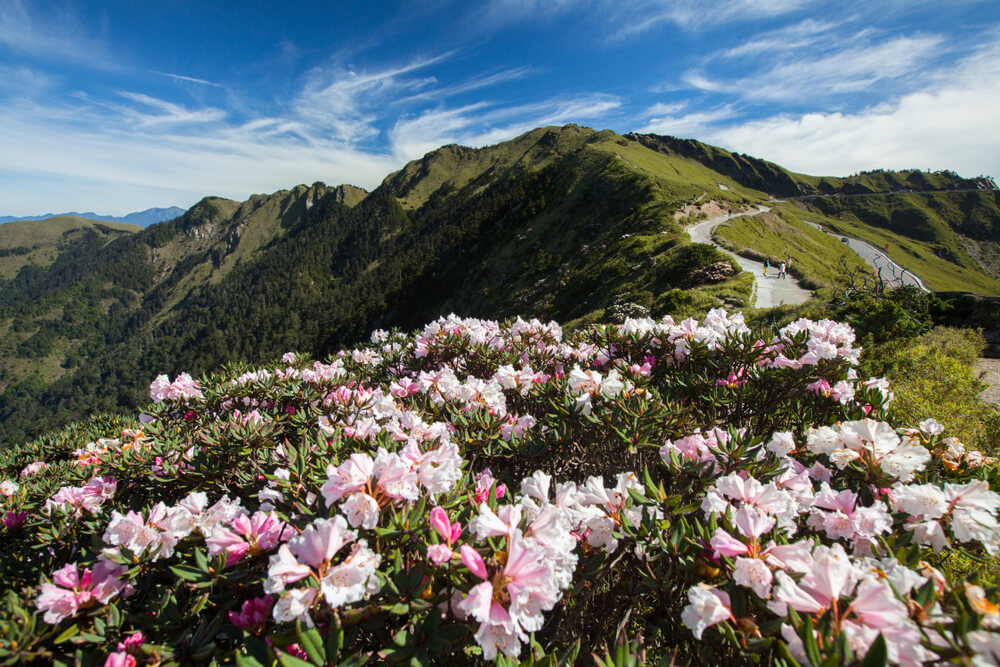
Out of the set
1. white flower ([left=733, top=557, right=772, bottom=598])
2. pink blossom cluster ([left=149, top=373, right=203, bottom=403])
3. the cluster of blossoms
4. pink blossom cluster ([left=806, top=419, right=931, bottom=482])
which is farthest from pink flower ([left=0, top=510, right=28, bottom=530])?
pink blossom cluster ([left=806, top=419, right=931, bottom=482])

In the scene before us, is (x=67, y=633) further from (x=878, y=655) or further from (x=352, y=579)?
(x=878, y=655)

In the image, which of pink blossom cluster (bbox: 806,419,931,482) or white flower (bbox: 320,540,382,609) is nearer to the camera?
white flower (bbox: 320,540,382,609)

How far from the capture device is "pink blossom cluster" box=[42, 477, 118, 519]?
2.72 m

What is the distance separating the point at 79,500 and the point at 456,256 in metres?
65.6

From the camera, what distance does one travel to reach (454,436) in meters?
2.74

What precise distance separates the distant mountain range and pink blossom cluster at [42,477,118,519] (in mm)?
15331

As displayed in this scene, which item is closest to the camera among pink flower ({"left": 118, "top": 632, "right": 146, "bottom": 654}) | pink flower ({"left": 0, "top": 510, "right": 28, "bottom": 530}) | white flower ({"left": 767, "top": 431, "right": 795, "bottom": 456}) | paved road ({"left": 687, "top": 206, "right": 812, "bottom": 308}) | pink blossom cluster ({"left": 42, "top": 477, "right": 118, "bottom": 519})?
pink flower ({"left": 118, "top": 632, "right": 146, "bottom": 654})

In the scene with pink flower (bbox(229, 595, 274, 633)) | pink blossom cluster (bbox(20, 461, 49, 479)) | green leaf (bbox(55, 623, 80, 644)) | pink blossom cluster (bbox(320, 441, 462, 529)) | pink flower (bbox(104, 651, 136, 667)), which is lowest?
pink blossom cluster (bbox(20, 461, 49, 479))

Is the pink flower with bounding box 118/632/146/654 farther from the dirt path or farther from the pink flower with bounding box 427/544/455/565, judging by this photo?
the dirt path

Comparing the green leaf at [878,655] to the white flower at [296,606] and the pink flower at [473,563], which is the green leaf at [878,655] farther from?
the white flower at [296,606]

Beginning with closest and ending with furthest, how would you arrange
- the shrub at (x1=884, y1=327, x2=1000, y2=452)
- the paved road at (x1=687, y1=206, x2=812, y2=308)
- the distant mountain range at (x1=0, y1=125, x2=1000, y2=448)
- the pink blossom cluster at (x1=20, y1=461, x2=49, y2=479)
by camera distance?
the pink blossom cluster at (x1=20, y1=461, x2=49, y2=479) → the shrub at (x1=884, y1=327, x2=1000, y2=452) → the paved road at (x1=687, y1=206, x2=812, y2=308) → the distant mountain range at (x1=0, y1=125, x2=1000, y2=448)

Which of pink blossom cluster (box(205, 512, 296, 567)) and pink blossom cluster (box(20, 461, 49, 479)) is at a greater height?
pink blossom cluster (box(205, 512, 296, 567))

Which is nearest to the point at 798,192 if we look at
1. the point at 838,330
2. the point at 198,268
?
the point at 838,330

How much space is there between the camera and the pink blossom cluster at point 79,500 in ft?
8.93
